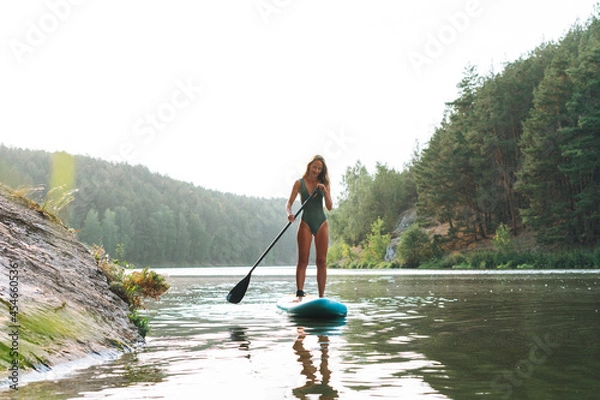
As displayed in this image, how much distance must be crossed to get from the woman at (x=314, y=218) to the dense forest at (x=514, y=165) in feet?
119

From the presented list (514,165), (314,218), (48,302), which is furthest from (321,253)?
(514,165)

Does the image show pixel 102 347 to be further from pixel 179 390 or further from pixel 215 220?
pixel 215 220

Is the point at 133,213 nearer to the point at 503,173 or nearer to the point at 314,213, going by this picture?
the point at 503,173

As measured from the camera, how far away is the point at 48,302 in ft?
19.0

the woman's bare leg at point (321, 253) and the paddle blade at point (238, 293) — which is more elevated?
the woman's bare leg at point (321, 253)

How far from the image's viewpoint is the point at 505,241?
47719 millimetres

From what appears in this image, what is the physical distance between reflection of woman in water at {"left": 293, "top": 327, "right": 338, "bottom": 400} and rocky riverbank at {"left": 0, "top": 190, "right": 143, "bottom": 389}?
1.73 metres

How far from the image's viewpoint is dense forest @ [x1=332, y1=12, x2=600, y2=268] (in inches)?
1789

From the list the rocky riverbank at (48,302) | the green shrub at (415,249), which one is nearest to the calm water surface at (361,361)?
the rocky riverbank at (48,302)

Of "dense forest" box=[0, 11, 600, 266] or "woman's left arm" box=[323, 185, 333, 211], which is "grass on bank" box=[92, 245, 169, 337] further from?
"woman's left arm" box=[323, 185, 333, 211]

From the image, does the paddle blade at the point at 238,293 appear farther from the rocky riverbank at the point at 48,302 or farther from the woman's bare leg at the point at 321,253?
Result: the rocky riverbank at the point at 48,302

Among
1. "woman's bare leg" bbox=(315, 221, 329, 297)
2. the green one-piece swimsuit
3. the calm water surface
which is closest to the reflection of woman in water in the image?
the calm water surface

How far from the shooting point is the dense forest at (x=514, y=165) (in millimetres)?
45438

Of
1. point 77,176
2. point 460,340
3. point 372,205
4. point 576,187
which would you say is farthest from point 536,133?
point 77,176
